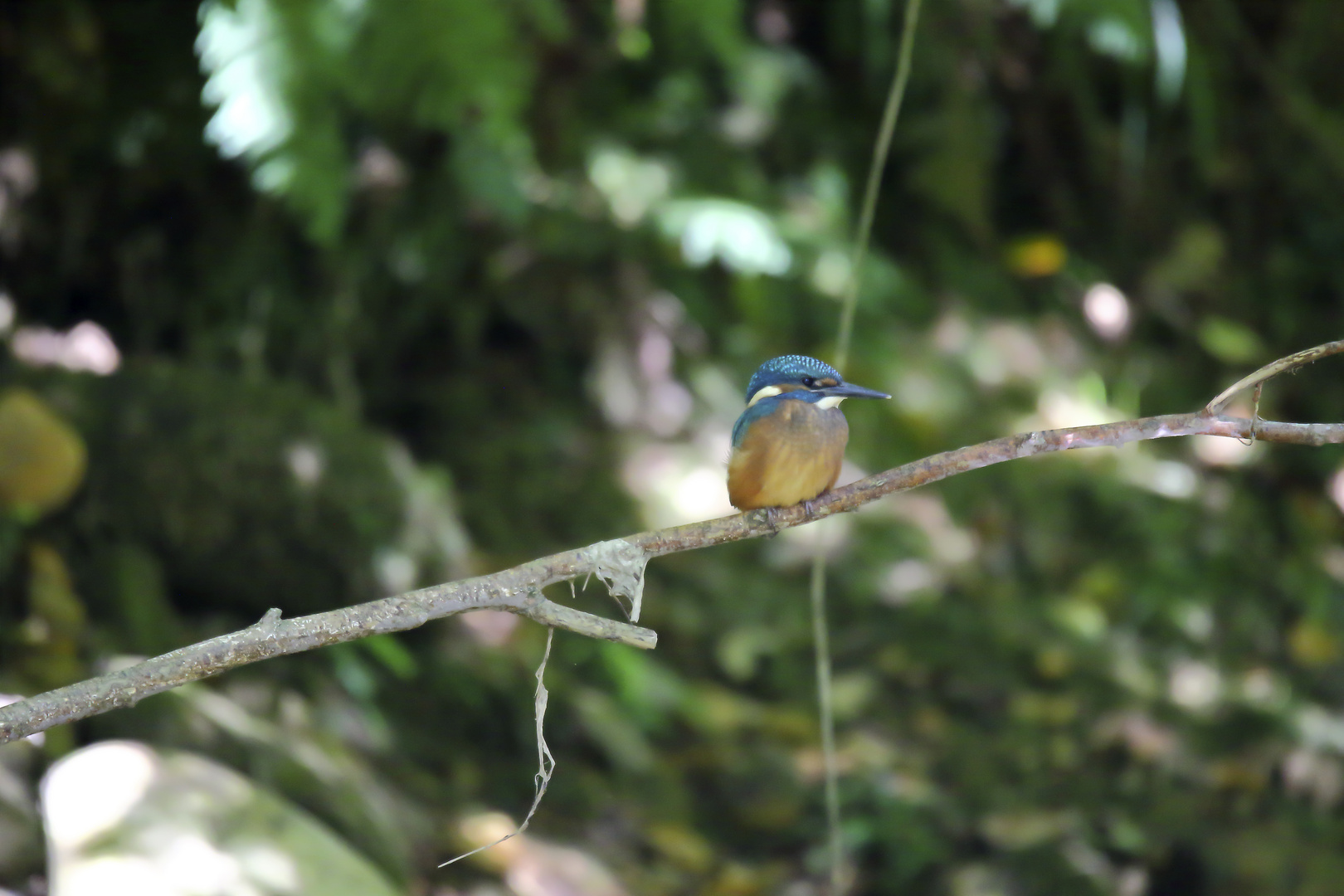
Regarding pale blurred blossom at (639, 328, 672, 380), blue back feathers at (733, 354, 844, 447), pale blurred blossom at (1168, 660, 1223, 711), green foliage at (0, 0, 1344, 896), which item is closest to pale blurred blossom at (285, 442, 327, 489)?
green foliage at (0, 0, 1344, 896)

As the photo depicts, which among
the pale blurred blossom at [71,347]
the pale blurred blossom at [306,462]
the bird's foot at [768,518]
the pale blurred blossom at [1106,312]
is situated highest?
the pale blurred blossom at [1106,312]

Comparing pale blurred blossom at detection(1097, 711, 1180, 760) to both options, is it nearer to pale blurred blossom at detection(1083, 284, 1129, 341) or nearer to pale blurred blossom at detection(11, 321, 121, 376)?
pale blurred blossom at detection(1083, 284, 1129, 341)

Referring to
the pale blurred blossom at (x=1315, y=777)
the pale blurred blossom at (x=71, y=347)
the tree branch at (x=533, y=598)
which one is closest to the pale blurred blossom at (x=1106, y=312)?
the pale blurred blossom at (x=1315, y=777)

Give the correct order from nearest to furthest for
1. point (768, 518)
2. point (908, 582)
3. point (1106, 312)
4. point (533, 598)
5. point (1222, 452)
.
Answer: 1. point (533, 598)
2. point (768, 518)
3. point (908, 582)
4. point (1222, 452)
5. point (1106, 312)

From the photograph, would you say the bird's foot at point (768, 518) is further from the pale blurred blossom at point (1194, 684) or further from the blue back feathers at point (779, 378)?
the pale blurred blossom at point (1194, 684)

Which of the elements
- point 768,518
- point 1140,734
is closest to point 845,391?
point 768,518

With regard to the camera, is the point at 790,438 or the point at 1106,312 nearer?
the point at 790,438

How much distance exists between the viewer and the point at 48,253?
4.00m

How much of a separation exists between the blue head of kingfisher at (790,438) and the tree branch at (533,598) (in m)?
0.20

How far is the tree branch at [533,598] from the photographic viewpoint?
132cm

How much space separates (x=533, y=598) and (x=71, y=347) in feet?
10.6

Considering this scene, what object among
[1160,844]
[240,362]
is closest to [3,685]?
[240,362]

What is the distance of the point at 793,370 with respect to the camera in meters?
1.83

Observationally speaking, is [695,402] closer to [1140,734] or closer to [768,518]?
[1140,734]
